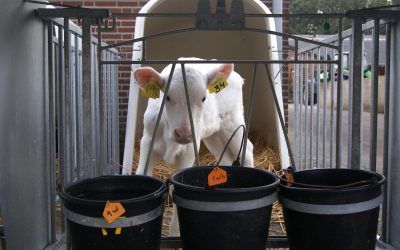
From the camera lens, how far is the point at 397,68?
207 cm

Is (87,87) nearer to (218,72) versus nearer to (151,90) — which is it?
(151,90)

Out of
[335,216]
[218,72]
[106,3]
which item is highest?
[106,3]

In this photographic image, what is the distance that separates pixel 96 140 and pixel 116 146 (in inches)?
43.2

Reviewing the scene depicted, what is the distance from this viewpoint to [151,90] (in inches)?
103

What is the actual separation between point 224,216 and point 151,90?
140cm

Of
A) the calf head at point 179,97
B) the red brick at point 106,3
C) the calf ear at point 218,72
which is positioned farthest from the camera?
the red brick at point 106,3

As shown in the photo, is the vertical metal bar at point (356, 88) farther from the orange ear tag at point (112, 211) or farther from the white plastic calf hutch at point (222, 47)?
the white plastic calf hutch at point (222, 47)

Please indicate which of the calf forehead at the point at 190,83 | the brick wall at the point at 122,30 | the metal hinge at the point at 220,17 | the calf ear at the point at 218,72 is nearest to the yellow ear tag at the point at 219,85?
the calf forehead at the point at 190,83

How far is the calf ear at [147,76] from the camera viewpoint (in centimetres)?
264

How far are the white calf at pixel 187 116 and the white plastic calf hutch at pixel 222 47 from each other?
0.67 metres

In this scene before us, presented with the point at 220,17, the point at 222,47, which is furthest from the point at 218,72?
the point at 222,47

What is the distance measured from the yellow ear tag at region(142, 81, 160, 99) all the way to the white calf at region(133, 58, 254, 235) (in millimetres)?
75

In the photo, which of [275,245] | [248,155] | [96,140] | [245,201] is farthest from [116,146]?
[245,201]

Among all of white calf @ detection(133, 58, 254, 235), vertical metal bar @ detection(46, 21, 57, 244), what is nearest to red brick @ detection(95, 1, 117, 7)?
white calf @ detection(133, 58, 254, 235)
